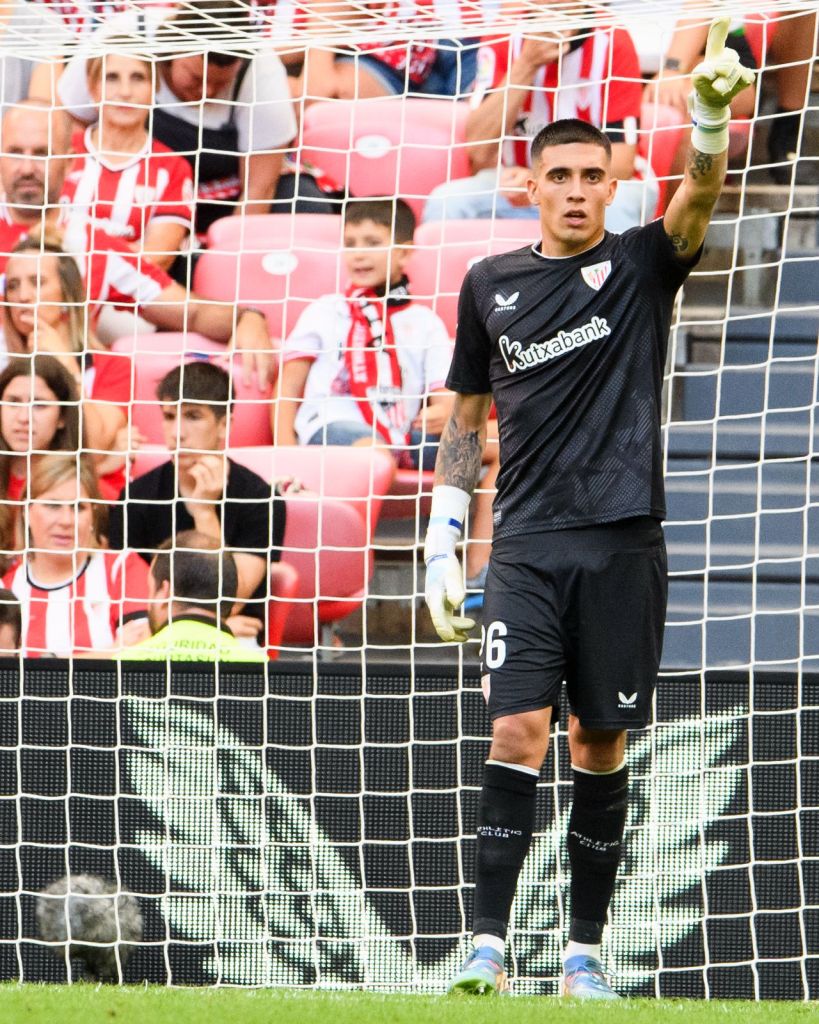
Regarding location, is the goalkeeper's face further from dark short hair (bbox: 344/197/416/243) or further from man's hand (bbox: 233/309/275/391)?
dark short hair (bbox: 344/197/416/243)

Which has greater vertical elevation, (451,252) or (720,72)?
(720,72)

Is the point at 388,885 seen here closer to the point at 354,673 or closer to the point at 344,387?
the point at 354,673

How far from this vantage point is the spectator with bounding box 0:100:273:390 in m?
6.39

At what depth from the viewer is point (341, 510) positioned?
5898 mm

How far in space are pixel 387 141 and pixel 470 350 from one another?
3.86 meters

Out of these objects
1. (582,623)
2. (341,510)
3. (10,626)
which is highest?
(582,623)

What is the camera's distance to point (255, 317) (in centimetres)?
645

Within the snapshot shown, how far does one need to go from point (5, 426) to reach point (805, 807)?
3468 mm

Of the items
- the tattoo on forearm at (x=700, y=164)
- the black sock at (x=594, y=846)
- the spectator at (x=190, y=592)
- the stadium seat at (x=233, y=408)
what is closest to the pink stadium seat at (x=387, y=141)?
the stadium seat at (x=233, y=408)

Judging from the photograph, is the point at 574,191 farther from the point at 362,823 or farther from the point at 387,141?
the point at 387,141

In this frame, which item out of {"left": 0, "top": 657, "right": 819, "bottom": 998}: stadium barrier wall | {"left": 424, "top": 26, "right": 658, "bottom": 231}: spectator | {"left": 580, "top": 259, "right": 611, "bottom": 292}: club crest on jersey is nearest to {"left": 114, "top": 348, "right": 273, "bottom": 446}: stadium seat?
{"left": 424, "top": 26, "right": 658, "bottom": 231}: spectator

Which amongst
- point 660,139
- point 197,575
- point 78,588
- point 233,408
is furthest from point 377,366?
point 660,139

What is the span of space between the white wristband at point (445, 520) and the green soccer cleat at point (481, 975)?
841 millimetres

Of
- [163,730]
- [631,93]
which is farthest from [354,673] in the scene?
[631,93]
